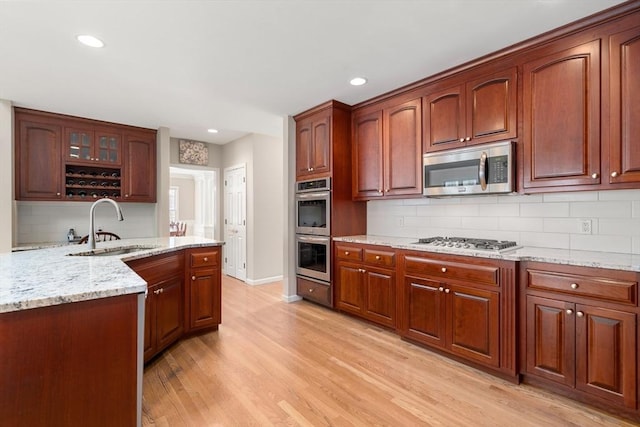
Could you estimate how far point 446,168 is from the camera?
2811mm

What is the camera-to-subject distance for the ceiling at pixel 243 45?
192cm

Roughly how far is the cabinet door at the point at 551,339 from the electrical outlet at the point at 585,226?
2.41 feet

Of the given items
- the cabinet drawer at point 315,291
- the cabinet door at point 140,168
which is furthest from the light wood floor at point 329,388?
the cabinet door at point 140,168

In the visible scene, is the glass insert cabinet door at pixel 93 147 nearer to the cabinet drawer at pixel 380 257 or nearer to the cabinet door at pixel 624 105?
the cabinet drawer at pixel 380 257

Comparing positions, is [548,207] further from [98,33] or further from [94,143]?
[94,143]

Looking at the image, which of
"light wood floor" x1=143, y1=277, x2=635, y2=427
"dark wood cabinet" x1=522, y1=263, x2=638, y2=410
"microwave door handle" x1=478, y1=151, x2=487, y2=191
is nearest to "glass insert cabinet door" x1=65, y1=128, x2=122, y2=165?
"light wood floor" x1=143, y1=277, x2=635, y2=427

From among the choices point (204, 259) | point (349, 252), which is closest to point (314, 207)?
point (349, 252)

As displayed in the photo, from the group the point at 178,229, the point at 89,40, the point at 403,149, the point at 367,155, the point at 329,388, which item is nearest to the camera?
the point at 329,388

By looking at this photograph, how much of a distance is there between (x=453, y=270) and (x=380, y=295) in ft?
2.83

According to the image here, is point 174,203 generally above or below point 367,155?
below

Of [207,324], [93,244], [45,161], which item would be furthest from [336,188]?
[45,161]

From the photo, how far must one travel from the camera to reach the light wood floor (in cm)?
179

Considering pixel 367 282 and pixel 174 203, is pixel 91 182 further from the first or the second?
pixel 174 203

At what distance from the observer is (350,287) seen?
11.1 ft
